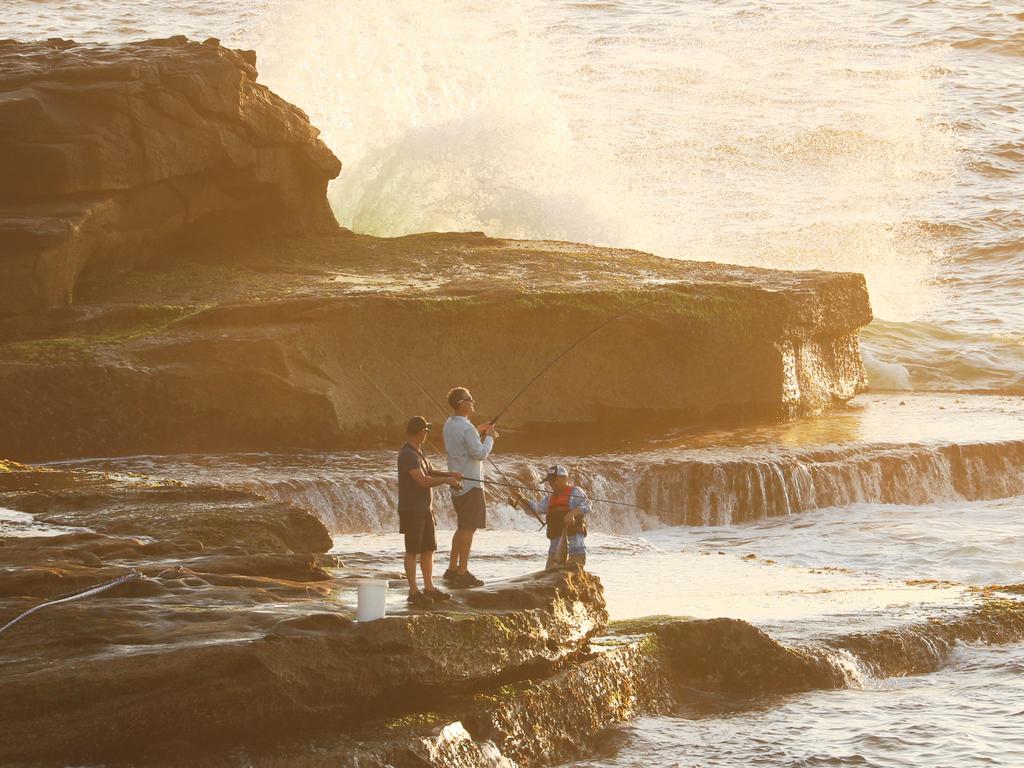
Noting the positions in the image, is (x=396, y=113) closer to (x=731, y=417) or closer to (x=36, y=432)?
(x=731, y=417)

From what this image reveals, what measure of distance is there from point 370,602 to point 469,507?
5.76 feet

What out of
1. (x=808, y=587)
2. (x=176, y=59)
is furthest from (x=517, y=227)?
(x=808, y=587)

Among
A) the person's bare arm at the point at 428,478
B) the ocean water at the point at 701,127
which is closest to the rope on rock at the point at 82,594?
the person's bare arm at the point at 428,478

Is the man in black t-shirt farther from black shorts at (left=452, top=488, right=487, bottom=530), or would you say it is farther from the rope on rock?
the rope on rock

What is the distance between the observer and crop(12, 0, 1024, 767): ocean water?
11297mm

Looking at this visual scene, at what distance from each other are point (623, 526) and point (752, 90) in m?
30.5

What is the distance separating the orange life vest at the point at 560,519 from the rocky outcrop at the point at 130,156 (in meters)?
8.43

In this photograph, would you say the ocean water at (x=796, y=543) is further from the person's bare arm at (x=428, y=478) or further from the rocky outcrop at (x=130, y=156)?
the rocky outcrop at (x=130, y=156)

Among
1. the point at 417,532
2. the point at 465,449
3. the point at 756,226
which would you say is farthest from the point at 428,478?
the point at 756,226

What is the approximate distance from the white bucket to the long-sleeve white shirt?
66.3 inches

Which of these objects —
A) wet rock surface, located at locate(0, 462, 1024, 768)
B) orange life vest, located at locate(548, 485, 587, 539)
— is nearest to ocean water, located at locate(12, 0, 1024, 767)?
wet rock surface, located at locate(0, 462, 1024, 768)

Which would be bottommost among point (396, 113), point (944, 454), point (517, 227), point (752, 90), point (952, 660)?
point (952, 660)

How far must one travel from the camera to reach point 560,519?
11.2 meters

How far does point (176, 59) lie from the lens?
19.3 meters
